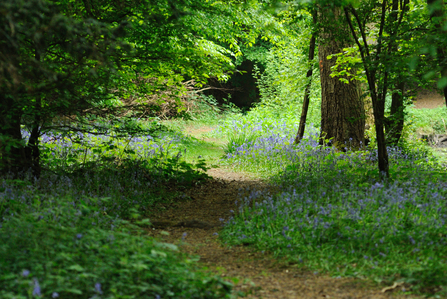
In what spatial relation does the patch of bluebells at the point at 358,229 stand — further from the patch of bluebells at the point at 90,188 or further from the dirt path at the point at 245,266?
the patch of bluebells at the point at 90,188

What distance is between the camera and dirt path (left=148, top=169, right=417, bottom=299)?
2982 mm

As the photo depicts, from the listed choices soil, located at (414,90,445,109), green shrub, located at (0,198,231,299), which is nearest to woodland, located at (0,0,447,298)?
green shrub, located at (0,198,231,299)

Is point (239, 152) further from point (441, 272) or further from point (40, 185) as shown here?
point (441, 272)

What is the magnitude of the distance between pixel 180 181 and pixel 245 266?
143 inches

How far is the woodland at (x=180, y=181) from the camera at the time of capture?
9.21 ft

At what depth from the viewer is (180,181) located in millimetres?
7020

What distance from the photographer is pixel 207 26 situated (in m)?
9.38

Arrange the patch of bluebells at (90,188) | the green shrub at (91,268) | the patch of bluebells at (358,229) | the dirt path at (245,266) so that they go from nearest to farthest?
the green shrub at (91,268) < the dirt path at (245,266) < the patch of bluebells at (358,229) < the patch of bluebells at (90,188)

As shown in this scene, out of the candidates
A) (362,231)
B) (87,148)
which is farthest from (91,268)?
(87,148)

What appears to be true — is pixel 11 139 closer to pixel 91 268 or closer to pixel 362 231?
pixel 91 268

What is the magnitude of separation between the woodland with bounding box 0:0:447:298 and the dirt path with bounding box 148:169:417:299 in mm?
71

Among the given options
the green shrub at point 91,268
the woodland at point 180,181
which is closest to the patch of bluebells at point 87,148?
the woodland at point 180,181

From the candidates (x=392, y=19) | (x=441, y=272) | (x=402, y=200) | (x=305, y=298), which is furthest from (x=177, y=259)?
(x=392, y=19)

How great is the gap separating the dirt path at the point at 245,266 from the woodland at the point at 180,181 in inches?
2.8
